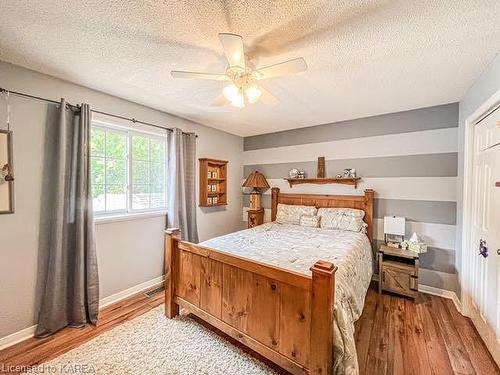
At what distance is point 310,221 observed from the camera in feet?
11.1

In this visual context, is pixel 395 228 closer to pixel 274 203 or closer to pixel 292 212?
pixel 292 212

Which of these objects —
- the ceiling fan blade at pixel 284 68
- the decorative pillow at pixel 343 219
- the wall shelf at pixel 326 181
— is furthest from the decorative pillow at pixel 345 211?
the ceiling fan blade at pixel 284 68

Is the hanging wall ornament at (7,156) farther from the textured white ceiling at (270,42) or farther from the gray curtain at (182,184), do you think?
the gray curtain at (182,184)

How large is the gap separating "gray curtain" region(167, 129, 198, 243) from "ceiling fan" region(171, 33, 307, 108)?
5.25 feet

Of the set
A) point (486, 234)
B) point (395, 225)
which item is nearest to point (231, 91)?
point (486, 234)

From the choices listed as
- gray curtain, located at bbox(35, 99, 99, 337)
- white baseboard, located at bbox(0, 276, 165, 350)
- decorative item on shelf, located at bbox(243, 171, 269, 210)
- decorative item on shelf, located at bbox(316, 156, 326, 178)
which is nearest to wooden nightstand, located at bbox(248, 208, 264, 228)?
decorative item on shelf, located at bbox(243, 171, 269, 210)

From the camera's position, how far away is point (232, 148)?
4.38 m

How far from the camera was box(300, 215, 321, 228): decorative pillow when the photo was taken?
131 inches

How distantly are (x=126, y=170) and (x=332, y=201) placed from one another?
2946mm

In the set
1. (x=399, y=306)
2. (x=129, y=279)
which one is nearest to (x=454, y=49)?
(x=399, y=306)

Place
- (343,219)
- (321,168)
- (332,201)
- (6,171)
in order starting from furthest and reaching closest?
1. (321,168)
2. (332,201)
3. (343,219)
4. (6,171)

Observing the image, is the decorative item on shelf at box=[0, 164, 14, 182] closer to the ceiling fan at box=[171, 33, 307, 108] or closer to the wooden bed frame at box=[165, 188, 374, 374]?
the wooden bed frame at box=[165, 188, 374, 374]

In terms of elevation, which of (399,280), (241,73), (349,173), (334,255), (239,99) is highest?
(241,73)

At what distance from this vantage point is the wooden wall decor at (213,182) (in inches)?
145
